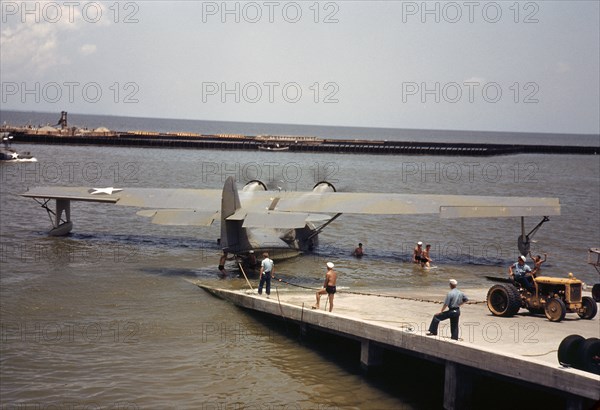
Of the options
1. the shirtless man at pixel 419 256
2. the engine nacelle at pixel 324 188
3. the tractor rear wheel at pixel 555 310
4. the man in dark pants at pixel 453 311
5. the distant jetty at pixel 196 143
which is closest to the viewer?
the man in dark pants at pixel 453 311

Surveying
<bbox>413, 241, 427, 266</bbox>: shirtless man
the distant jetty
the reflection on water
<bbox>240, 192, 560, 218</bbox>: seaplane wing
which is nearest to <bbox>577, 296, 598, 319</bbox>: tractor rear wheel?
the reflection on water

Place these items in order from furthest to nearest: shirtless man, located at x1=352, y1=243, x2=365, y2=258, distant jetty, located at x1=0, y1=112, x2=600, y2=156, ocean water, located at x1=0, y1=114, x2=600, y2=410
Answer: distant jetty, located at x1=0, y1=112, x2=600, y2=156 → shirtless man, located at x1=352, y1=243, x2=365, y2=258 → ocean water, located at x1=0, y1=114, x2=600, y2=410

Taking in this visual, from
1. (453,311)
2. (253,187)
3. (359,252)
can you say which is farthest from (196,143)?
(453,311)

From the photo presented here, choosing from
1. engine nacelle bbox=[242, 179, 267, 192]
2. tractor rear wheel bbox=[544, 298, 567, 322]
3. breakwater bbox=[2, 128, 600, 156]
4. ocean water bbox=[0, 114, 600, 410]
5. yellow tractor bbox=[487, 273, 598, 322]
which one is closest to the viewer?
ocean water bbox=[0, 114, 600, 410]

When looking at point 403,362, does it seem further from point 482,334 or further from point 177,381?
point 177,381

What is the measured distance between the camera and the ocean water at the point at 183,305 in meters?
15.9

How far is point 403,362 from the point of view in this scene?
17.6 meters

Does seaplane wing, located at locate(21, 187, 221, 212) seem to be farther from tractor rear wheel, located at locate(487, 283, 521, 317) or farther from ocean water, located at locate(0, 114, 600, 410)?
tractor rear wheel, located at locate(487, 283, 521, 317)

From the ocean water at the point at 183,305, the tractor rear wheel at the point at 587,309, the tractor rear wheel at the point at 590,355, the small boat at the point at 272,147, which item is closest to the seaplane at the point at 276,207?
the ocean water at the point at 183,305

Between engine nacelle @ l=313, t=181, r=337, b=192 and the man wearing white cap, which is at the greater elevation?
engine nacelle @ l=313, t=181, r=337, b=192

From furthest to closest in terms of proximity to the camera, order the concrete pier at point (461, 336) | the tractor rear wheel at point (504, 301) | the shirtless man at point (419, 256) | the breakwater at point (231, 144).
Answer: the breakwater at point (231, 144), the shirtless man at point (419, 256), the tractor rear wheel at point (504, 301), the concrete pier at point (461, 336)

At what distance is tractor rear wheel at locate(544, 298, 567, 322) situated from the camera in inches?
677

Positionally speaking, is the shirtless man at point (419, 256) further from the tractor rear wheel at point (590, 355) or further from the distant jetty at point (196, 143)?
the distant jetty at point (196, 143)

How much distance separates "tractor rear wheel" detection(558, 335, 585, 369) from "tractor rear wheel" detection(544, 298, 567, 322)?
3635 mm
